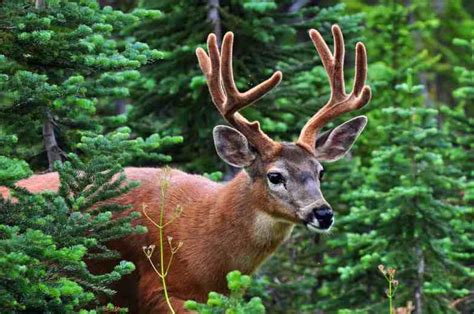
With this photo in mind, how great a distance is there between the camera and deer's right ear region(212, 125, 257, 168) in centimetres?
853

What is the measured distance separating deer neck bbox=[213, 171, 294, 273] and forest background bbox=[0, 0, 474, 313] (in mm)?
894

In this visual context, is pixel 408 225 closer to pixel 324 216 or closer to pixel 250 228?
pixel 250 228

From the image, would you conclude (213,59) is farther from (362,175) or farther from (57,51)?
(362,175)

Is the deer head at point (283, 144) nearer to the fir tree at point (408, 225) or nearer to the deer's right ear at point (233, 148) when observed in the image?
the deer's right ear at point (233, 148)

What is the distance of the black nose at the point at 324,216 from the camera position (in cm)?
780

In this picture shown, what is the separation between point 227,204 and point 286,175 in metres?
0.52

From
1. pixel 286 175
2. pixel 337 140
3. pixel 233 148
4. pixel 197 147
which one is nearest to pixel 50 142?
pixel 233 148

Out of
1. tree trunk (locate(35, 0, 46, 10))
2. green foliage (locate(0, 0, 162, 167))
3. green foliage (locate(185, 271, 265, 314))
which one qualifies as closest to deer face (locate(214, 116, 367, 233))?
green foliage (locate(0, 0, 162, 167))

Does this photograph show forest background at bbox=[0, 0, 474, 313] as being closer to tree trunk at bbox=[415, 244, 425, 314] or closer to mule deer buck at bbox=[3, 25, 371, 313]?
tree trunk at bbox=[415, 244, 425, 314]

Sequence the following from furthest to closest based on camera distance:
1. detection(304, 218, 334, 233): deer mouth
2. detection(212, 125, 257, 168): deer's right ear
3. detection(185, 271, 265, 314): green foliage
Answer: detection(212, 125, 257, 168): deer's right ear, detection(304, 218, 334, 233): deer mouth, detection(185, 271, 265, 314): green foliage

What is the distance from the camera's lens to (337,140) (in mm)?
9117

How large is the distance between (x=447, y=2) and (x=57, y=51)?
52.7 ft

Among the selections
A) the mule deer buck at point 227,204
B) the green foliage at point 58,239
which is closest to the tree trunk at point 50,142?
the mule deer buck at point 227,204

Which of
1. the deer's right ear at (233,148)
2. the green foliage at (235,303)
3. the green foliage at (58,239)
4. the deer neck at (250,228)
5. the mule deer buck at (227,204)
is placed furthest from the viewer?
the deer's right ear at (233,148)
